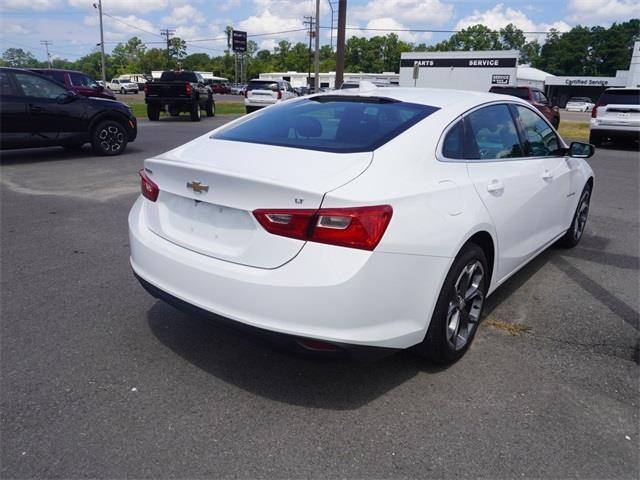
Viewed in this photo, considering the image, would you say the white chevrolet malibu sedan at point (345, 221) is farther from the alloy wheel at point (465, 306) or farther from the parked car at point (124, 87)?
the parked car at point (124, 87)

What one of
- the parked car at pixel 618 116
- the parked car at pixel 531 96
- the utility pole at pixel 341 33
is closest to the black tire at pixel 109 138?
the utility pole at pixel 341 33

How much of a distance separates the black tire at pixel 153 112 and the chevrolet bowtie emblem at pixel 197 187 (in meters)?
19.8

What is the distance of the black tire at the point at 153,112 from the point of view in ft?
69.9

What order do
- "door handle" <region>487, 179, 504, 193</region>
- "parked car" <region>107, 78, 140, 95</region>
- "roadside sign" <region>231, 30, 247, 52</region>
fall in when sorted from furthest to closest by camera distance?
"parked car" <region>107, 78, 140, 95</region> → "roadside sign" <region>231, 30, 247, 52</region> → "door handle" <region>487, 179, 504, 193</region>

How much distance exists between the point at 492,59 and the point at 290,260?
52.4 meters

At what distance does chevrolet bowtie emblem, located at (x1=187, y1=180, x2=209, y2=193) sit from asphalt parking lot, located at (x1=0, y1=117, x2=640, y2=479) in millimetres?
837

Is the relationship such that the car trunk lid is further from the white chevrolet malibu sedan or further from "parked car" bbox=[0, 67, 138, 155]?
"parked car" bbox=[0, 67, 138, 155]

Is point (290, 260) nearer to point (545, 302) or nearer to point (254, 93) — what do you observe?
point (545, 302)

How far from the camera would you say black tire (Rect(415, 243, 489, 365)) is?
117 inches

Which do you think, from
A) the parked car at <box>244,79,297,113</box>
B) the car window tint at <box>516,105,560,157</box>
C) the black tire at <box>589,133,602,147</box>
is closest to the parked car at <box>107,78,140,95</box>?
the parked car at <box>244,79,297,113</box>

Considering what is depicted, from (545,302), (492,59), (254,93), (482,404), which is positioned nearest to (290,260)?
(482,404)

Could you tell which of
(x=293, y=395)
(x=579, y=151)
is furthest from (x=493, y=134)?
(x=293, y=395)

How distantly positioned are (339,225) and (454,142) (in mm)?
1218

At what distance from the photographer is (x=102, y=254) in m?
5.18
